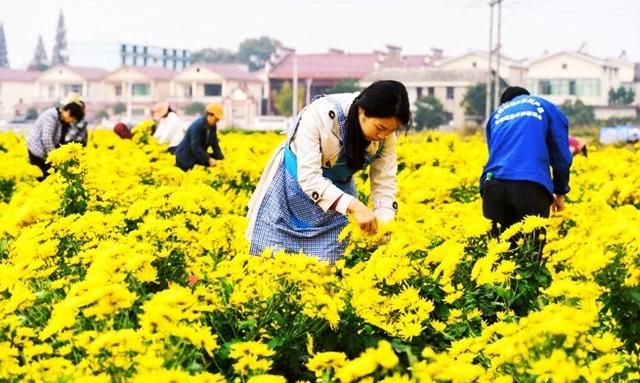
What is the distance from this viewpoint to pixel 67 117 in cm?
901

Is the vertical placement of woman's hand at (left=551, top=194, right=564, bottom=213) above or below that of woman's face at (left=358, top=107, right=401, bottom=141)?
below

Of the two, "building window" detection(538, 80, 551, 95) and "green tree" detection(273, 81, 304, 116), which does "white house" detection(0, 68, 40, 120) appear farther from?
"building window" detection(538, 80, 551, 95)

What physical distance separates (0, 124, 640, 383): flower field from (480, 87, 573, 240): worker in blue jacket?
0.53ft

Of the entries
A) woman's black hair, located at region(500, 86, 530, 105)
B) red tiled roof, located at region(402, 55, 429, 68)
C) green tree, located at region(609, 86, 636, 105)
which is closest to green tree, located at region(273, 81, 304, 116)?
red tiled roof, located at region(402, 55, 429, 68)

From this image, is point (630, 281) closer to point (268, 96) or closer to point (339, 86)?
point (339, 86)

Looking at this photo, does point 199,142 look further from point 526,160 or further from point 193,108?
point 193,108

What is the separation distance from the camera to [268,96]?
72500 mm

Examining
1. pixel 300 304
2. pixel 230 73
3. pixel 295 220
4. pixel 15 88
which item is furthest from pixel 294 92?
pixel 300 304

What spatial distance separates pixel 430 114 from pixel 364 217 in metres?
54.8

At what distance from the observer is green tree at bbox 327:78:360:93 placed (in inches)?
2398

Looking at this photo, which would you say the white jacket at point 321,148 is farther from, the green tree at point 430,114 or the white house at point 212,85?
the white house at point 212,85

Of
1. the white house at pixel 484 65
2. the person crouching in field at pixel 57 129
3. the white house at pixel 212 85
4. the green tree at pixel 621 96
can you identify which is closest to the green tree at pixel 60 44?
the white house at pixel 212 85

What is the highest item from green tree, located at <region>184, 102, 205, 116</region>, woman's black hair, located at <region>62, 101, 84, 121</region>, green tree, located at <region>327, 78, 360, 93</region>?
woman's black hair, located at <region>62, 101, 84, 121</region>

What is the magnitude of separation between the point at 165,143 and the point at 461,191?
4.39 metres
